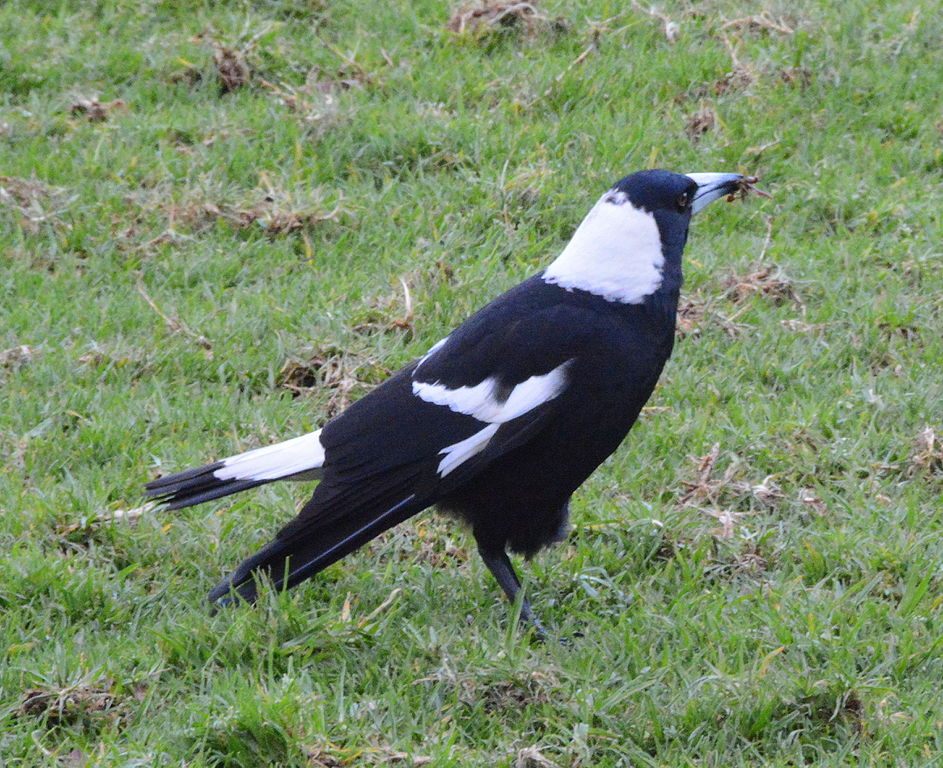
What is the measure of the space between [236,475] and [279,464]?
0.10m

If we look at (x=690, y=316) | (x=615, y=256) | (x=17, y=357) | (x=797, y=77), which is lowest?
(x=17, y=357)

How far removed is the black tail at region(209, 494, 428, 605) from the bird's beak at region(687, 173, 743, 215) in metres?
1.05

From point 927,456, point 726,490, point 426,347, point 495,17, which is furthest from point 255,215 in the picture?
point 927,456

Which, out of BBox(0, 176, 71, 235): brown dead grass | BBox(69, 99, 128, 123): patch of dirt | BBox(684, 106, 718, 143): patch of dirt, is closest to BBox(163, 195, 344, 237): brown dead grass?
BBox(0, 176, 71, 235): brown dead grass

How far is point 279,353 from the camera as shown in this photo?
4281mm

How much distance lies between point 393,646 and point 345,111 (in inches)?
106

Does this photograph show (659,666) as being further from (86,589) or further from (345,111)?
(345,111)

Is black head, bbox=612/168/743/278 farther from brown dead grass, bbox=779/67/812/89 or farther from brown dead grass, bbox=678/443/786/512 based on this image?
brown dead grass, bbox=779/67/812/89

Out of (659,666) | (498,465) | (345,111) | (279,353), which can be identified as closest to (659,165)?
(345,111)

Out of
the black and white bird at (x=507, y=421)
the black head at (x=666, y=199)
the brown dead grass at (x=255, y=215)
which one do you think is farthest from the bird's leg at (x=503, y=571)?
the brown dead grass at (x=255, y=215)

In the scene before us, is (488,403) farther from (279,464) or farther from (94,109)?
(94,109)

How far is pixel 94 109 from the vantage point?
5457 millimetres

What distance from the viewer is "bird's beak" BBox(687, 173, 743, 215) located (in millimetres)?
3566

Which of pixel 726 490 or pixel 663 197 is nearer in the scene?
pixel 663 197
